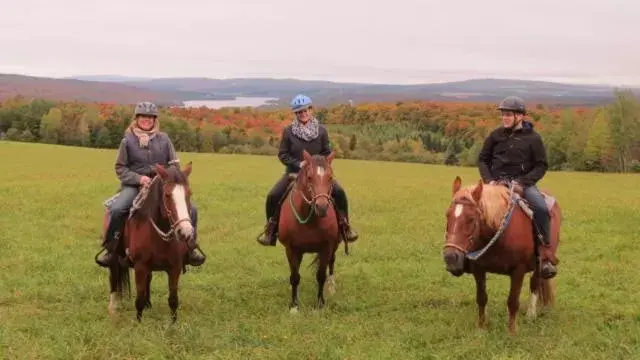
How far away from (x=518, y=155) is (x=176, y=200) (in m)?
4.66

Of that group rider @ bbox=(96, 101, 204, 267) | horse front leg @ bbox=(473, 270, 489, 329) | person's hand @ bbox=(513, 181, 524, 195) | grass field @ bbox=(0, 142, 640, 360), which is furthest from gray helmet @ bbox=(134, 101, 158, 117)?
person's hand @ bbox=(513, 181, 524, 195)

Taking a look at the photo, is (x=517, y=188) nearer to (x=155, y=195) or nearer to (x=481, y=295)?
(x=481, y=295)

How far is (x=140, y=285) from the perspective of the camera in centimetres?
817

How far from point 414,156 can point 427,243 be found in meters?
64.1

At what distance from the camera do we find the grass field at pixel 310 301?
748 centimetres

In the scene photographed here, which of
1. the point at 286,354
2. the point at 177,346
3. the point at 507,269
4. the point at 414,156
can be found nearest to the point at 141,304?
the point at 177,346

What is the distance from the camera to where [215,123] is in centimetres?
8325

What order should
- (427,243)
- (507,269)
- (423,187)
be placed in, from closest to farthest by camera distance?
(507,269), (427,243), (423,187)

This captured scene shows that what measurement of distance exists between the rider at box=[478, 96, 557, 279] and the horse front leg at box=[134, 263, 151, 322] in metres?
4.89

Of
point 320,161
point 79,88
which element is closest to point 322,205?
point 320,161

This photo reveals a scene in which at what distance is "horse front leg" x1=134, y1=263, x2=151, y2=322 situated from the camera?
8.11 m

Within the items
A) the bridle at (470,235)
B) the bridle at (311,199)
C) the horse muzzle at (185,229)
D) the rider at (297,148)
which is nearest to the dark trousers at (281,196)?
the rider at (297,148)

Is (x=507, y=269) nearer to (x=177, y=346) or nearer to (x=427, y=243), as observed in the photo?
(x=177, y=346)

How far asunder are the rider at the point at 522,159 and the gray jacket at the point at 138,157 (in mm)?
4571
